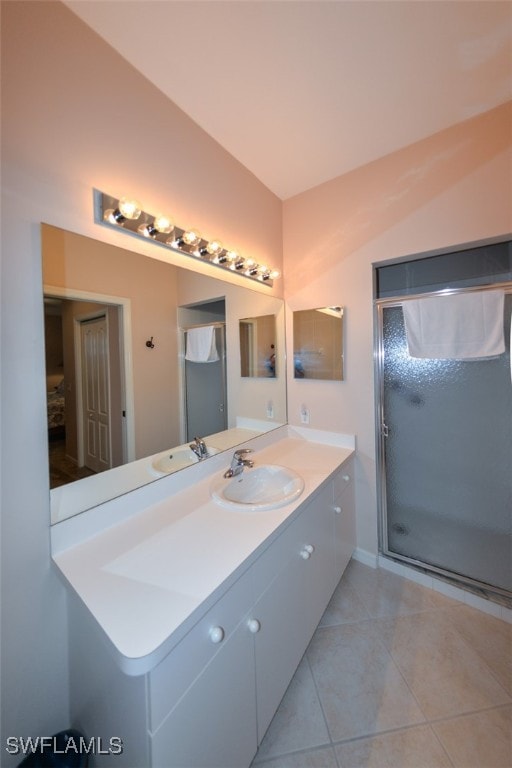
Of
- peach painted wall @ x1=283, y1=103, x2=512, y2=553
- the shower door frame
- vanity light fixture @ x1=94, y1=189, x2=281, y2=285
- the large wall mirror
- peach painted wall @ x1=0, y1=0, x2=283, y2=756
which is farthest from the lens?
the shower door frame

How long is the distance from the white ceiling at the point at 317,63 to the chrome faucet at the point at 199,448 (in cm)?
161

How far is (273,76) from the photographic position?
1218 mm

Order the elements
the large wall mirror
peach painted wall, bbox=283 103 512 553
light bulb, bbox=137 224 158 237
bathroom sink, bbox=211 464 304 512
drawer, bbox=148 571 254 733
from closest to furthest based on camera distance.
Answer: drawer, bbox=148 571 254 733, the large wall mirror, light bulb, bbox=137 224 158 237, bathroom sink, bbox=211 464 304 512, peach painted wall, bbox=283 103 512 553

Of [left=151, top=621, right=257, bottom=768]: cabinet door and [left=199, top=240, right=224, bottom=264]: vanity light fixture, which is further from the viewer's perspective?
[left=199, top=240, right=224, bottom=264]: vanity light fixture

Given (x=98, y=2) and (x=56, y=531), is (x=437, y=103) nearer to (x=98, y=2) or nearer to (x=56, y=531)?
(x=98, y=2)

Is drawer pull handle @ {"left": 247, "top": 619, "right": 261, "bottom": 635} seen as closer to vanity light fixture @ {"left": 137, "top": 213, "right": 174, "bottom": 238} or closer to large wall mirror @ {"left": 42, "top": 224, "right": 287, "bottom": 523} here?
large wall mirror @ {"left": 42, "top": 224, "right": 287, "bottom": 523}

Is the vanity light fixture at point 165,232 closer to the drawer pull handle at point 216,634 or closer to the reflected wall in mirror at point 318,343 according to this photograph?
the reflected wall in mirror at point 318,343

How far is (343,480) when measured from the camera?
1.69 m

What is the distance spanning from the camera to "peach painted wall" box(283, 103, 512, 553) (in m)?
1.42

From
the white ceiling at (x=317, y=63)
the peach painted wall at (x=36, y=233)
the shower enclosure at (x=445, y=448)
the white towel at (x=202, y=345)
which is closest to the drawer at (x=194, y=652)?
the peach painted wall at (x=36, y=233)

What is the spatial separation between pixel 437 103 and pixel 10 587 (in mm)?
2569

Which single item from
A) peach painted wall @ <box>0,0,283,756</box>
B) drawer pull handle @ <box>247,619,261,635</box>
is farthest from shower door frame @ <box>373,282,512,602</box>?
peach painted wall @ <box>0,0,283,756</box>

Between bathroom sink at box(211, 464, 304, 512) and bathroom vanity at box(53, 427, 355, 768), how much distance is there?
0.24ft

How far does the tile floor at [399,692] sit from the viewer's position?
1.02 m
